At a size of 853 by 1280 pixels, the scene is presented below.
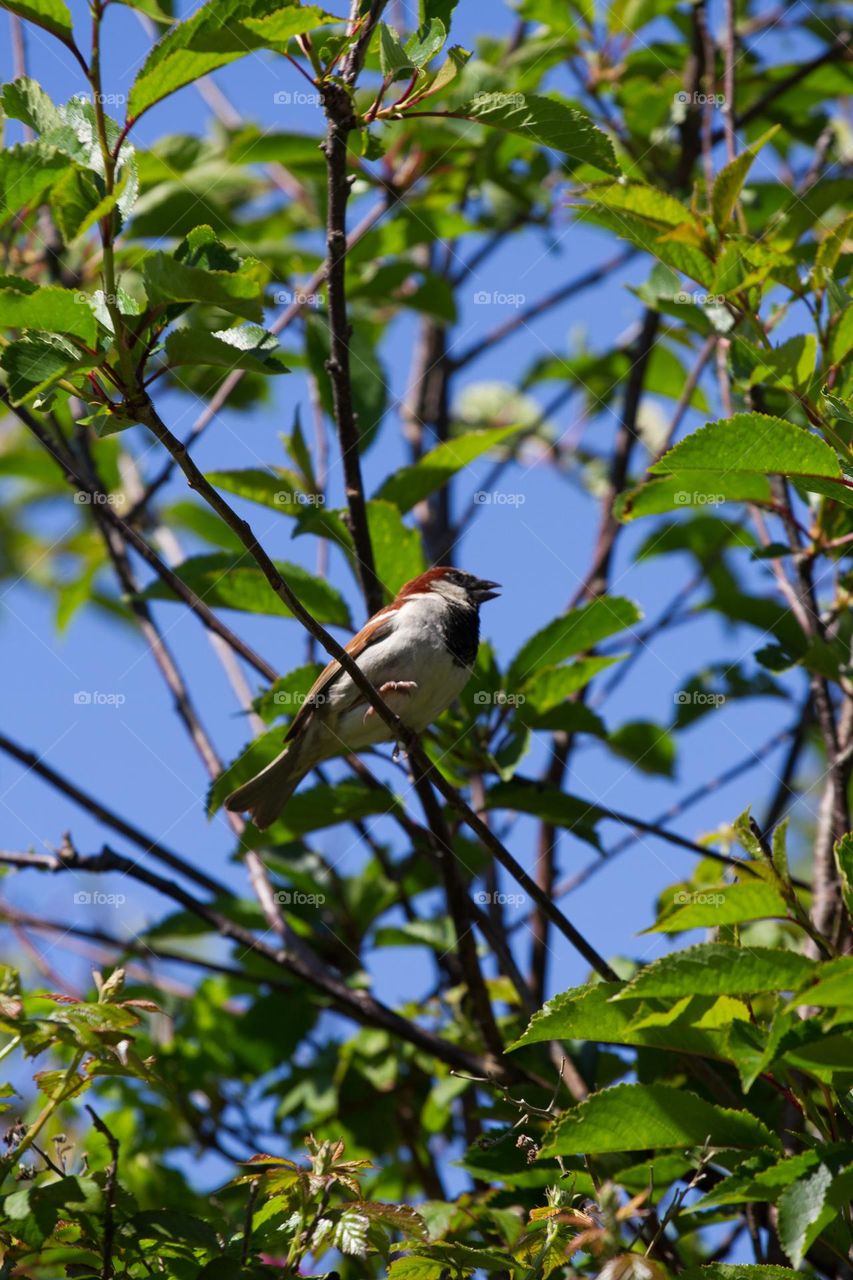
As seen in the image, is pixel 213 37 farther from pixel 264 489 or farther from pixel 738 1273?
pixel 738 1273

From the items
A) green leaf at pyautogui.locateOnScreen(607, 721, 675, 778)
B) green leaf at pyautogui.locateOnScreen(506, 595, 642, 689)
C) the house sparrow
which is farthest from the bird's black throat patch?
green leaf at pyautogui.locateOnScreen(607, 721, 675, 778)

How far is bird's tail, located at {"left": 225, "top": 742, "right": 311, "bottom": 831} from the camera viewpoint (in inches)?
118

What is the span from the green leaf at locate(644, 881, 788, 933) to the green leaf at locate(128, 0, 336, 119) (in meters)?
1.26

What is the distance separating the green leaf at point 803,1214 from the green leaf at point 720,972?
0.74ft

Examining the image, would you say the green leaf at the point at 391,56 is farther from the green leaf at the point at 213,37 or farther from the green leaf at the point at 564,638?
the green leaf at the point at 564,638

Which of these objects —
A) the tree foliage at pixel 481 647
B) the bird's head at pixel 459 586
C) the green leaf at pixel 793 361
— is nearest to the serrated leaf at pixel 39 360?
the tree foliage at pixel 481 647

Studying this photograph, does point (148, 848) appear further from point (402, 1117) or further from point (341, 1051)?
point (402, 1117)

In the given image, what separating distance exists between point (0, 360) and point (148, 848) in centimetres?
143

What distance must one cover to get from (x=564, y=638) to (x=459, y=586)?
3.33 feet

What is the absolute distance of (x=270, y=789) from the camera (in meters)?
3.12

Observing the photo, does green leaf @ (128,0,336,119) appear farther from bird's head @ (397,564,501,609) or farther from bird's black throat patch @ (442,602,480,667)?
bird's head @ (397,564,501,609)

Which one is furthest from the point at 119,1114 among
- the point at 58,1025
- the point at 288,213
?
the point at 288,213

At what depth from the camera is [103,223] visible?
1764 mm

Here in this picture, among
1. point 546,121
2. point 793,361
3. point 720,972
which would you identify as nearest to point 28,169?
point 546,121
